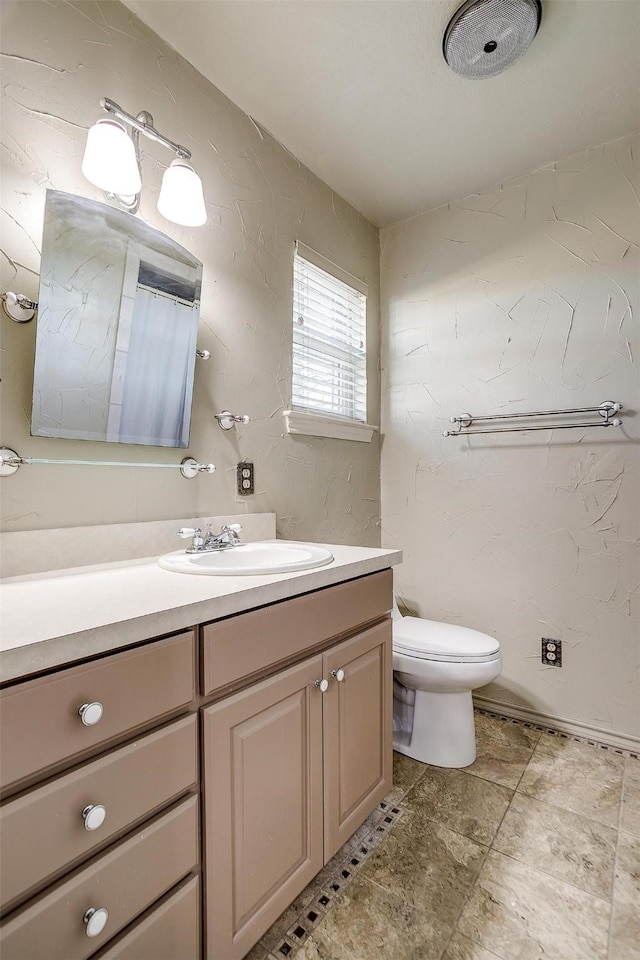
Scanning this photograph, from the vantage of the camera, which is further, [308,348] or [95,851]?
[308,348]

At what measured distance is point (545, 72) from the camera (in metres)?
1.60

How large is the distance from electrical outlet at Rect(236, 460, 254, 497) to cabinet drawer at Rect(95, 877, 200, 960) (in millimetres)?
1103

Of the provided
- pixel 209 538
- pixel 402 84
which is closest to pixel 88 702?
pixel 209 538

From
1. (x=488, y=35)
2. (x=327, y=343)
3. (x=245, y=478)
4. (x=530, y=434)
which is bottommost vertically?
(x=245, y=478)

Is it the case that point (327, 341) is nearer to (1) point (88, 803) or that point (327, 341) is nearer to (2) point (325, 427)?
(2) point (325, 427)

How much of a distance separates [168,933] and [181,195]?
5.67 feet

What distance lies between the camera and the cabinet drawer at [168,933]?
0.74m

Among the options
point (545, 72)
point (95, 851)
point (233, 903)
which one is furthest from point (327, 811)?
Answer: point (545, 72)

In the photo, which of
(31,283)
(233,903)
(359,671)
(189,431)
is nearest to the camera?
(233,903)

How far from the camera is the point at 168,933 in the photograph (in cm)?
80

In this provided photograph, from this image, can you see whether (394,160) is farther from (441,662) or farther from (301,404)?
(441,662)

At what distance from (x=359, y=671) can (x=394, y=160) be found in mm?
2100

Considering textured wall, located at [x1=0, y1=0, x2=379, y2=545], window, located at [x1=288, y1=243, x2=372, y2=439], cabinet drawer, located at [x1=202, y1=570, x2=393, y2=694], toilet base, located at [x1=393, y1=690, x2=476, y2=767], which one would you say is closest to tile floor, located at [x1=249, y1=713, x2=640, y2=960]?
toilet base, located at [x1=393, y1=690, x2=476, y2=767]

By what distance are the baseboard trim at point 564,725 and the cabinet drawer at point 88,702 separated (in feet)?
5.95
